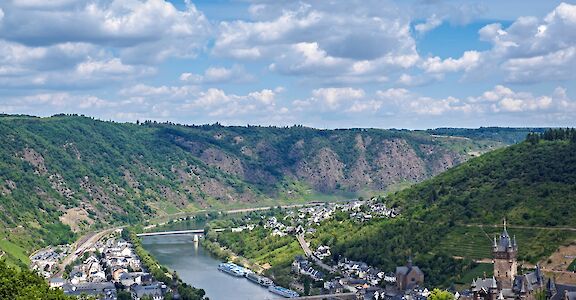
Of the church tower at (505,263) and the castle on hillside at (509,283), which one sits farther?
the church tower at (505,263)

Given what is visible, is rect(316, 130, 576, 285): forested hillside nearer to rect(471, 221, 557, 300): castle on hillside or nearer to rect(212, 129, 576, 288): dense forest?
rect(212, 129, 576, 288): dense forest

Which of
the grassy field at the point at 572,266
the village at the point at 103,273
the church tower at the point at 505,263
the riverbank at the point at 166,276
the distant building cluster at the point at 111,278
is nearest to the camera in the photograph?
the church tower at the point at 505,263

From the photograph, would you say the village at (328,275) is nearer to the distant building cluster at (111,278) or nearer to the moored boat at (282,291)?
the distant building cluster at (111,278)

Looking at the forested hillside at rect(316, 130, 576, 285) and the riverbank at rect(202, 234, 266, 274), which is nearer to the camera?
the forested hillside at rect(316, 130, 576, 285)

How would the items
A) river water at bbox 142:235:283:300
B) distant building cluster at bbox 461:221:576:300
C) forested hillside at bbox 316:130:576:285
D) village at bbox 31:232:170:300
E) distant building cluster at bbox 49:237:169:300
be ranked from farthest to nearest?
→ river water at bbox 142:235:283:300, village at bbox 31:232:170:300, distant building cluster at bbox 49:237:169:300, forested hillside at bbox 316:130:576:285, distant building cluster at bbox 461:221:576:300

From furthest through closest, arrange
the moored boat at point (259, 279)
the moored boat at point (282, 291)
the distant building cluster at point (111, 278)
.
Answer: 1. the moored boat at point (259, 279)
2. the moored boat at point (282, 291)
3. the distant building cluster at point (111, 278)

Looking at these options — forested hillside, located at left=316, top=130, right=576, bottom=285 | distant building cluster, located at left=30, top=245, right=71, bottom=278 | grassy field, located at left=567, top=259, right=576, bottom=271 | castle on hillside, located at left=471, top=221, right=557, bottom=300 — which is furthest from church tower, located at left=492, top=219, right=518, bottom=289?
distant building cluster, located at left=30, top=245, right=71, bottom=278

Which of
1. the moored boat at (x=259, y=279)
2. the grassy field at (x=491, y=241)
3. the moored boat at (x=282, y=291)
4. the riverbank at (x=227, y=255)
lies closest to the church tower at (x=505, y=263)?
the grassy field at (x=491, y=241)

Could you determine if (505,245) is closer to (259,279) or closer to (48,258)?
(259,279)
